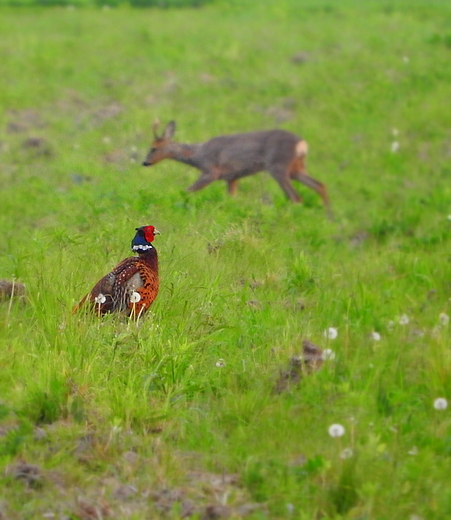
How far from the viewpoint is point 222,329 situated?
5.37m

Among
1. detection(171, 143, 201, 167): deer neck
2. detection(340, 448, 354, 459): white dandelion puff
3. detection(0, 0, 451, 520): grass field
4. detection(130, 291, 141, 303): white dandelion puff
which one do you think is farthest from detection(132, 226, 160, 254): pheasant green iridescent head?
detection(171, 143, 201, 167): deer neck

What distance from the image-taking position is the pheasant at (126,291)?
532cm

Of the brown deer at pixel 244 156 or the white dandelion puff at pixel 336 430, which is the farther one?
the brown deer at pixel 244 156

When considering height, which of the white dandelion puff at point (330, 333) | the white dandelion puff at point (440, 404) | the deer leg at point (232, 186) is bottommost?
the white dandelion puff at point (440, 404)

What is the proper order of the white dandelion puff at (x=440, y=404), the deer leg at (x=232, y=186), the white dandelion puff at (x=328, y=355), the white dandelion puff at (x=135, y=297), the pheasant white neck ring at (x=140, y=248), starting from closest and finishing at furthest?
1. the white dandelion puff at (x=440, y=404)
2. the white dandelion puff at (x=328, y=355)
3. the white dandelion puff at (x=135, y=297)
4. the pheasant white neck ring at (x=140, y=248)
5. the deer leg at (x=232, y=186)

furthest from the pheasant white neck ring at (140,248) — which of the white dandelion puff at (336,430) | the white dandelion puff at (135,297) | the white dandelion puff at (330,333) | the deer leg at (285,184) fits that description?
the deer leg at (285,184)

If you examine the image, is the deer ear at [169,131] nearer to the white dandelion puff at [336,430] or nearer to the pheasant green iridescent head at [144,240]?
the pheasant green iridescent head at [144,240]

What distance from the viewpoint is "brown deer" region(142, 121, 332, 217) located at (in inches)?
424

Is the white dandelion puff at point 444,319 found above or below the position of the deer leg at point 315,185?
below

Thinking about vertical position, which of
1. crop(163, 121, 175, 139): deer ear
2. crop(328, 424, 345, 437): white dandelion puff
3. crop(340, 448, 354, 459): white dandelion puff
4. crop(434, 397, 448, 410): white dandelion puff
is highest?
crop(163, 121, 175, 139): deer ear

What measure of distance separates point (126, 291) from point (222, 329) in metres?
0.56

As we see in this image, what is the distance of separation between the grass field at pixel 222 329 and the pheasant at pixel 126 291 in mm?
116

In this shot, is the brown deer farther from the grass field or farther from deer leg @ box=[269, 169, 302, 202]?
the grass field

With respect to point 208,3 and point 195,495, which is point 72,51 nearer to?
point 208,3
